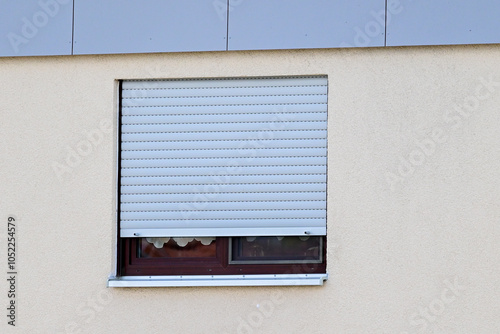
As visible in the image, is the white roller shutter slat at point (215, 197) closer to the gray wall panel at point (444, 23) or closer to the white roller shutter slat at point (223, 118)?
the white roller shutter slat at point (223, 118)

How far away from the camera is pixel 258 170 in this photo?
7418 mm

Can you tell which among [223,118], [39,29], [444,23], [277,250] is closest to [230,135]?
[223,118]

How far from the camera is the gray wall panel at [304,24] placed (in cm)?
714

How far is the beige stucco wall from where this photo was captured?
704 cm

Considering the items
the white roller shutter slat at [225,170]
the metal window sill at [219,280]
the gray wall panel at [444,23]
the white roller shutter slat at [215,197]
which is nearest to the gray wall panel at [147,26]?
the white roller shutter slat at [225,170]

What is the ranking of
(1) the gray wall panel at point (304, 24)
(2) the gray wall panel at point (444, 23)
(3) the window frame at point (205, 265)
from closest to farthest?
(2) the gray wall panel at point (444, 23), (1) the gray wall panel at point (304, 24), (3) the window frame at point (205, 265)

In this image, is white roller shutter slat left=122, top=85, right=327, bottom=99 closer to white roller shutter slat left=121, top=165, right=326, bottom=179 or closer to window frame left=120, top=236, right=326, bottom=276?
white roller shutter slat left=121, top=165, right=326, bottom=179

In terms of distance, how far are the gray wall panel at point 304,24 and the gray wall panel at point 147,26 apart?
0.18 meters

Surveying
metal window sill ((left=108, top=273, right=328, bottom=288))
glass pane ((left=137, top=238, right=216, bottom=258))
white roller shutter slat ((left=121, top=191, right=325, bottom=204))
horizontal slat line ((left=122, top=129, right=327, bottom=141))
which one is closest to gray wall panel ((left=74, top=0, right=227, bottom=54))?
horizontal slat line ((left=122, top=129, right=327, bottom=141))

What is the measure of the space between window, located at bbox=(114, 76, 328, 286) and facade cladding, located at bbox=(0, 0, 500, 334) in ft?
0.06

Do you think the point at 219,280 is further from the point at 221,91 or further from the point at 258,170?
the point at 221,91

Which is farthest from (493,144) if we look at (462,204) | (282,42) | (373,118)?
(282,42)

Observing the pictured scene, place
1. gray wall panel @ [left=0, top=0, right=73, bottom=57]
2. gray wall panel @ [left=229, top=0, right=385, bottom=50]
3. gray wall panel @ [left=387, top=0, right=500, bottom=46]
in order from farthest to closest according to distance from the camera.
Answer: gray wall panel @ [left=0, top=0, right=73, bottom=57] → gray wall panel @ [left=229, top=0, right=385, bottom=50] → gray wall panel @ [left=387, top=0, right=500, bottom=46]

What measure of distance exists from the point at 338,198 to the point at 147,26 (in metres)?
2.15
